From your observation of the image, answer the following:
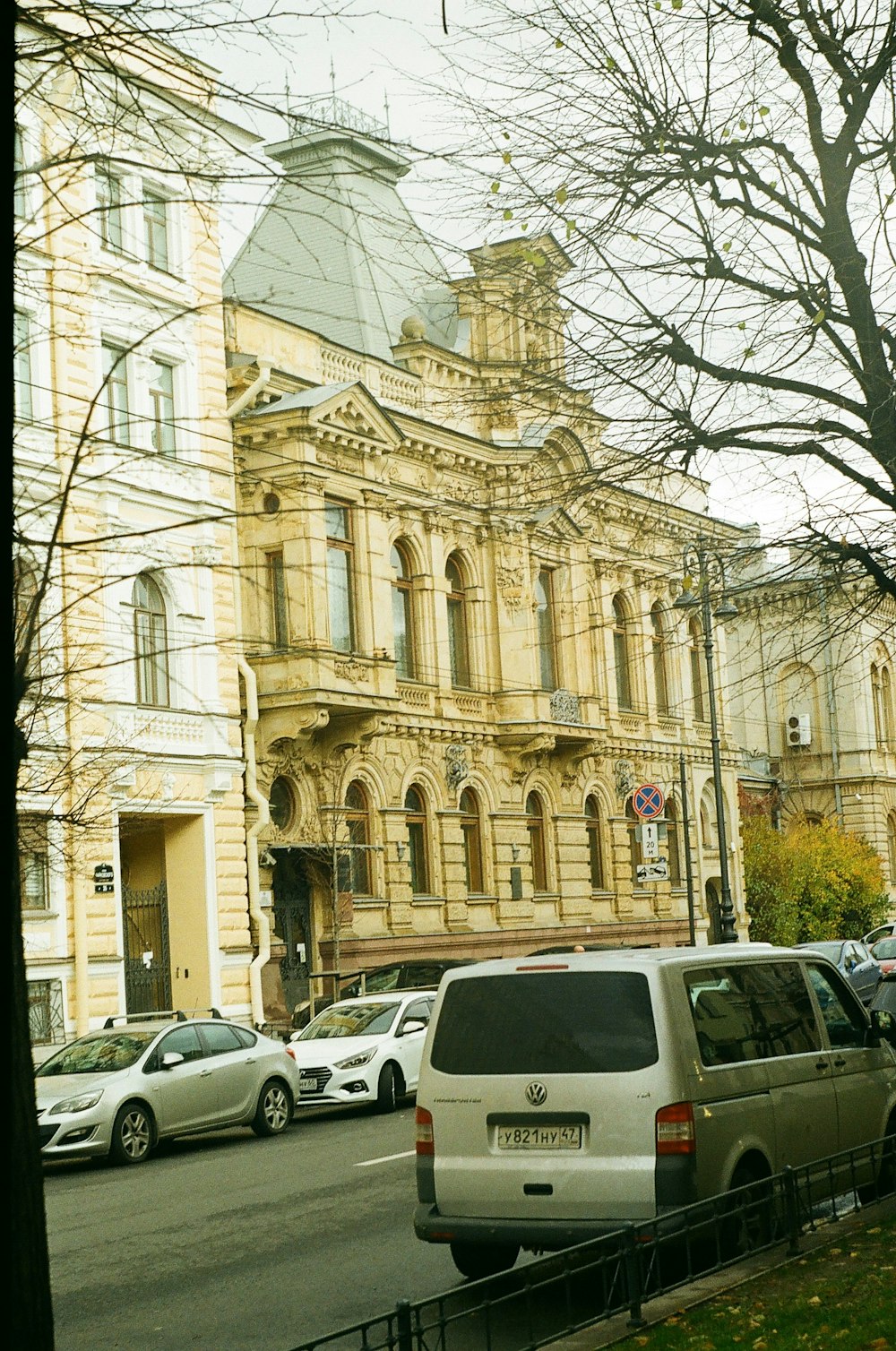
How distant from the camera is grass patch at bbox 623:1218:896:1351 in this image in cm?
731

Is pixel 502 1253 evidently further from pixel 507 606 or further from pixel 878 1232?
pixel 507 606

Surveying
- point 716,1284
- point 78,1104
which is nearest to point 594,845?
point 78,1104

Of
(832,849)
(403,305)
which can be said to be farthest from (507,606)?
(832,849)

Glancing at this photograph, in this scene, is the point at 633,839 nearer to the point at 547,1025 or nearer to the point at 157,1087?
→ the point at 157,1087

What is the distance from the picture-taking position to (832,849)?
199 feet

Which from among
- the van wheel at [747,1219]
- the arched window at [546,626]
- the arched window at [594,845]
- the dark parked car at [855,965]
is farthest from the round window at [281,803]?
the van wheel at [747,1219]

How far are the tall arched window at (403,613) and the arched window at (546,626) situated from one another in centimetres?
435

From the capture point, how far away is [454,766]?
128 ft

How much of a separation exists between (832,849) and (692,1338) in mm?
54693

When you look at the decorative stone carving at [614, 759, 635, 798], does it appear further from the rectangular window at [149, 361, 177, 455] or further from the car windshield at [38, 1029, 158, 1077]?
the car windshield at [38, 1029, 158, 1077]

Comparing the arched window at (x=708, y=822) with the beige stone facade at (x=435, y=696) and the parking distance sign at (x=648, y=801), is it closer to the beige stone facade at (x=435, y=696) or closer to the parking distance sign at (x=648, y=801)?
the beige stone facade at (x=435, y=696)

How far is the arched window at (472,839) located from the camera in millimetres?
40219

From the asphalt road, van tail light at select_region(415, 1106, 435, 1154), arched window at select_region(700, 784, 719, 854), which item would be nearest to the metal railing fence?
the asphalt road

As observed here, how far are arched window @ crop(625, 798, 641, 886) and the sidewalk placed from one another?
120 ft
